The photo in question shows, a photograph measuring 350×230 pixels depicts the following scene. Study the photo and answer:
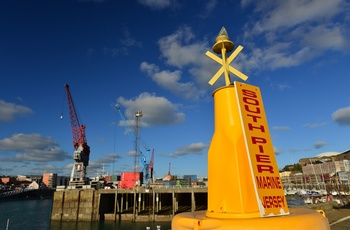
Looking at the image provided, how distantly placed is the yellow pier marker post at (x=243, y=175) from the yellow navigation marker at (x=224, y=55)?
0.31 ft

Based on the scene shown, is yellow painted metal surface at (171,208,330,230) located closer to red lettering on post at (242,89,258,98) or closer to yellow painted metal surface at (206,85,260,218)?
yellow painted metal surface at (206,85,260,218)

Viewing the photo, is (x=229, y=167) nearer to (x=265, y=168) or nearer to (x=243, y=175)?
(x=243, y=175)

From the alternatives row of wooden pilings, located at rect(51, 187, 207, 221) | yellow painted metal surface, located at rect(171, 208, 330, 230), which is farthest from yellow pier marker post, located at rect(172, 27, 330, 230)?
Result: row of wooden pilings, located at rect(51, 187, 207, 221)

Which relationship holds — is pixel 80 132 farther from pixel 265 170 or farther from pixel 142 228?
pixel 265 170

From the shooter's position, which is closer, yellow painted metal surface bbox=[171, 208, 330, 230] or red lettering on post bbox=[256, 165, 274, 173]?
yellow painted metal surface bbox=[171, 208, 330, 230]

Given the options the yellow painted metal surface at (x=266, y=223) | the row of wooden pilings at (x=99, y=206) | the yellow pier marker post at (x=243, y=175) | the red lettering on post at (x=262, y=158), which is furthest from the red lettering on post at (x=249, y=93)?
the row of wooden pilings at (x=99, y=206)

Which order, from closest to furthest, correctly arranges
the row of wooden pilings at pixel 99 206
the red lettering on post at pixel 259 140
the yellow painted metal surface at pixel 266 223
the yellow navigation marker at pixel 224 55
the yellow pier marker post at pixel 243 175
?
1. the yellow painted metal surface at pixel 266 223
2. the yellow pier marker post at pixel 243 175
3. the red lettering on post at pixel 259 140
4. the yellow navigation marker at pixel 224 55
5. the row of wooden pilings at pixel 99 206

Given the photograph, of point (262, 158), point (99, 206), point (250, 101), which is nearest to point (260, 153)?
point (262, 158)

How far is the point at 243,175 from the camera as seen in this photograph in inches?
233

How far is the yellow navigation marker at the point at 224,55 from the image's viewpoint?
290 inches

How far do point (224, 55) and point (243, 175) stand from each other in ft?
12.1

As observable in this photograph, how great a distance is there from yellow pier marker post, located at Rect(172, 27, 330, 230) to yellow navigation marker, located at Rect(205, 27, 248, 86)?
0.31 ft

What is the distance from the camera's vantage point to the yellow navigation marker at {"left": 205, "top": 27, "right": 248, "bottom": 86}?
737cm

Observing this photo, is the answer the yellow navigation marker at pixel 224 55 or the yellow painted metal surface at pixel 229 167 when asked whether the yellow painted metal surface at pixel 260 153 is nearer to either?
the yellow painted metal surface at pixel 229 167
